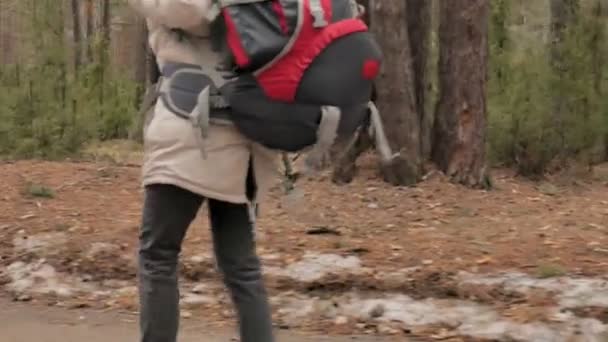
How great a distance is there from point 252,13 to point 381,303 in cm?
250

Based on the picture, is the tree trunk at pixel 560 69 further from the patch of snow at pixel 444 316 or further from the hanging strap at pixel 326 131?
the hanging strap at pixel 326 131

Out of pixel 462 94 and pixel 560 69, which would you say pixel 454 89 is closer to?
pixel 462 94

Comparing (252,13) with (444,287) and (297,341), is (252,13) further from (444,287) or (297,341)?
(444,287)

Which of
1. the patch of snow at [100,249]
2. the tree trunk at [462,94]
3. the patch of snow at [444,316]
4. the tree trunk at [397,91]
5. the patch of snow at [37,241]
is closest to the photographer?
the patch of snow at [444,316]

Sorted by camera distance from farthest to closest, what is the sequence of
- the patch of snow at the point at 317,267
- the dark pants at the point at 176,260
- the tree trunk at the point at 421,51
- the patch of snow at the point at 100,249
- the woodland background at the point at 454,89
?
the tree trunk at the point at 421,51 → the woodland background at the point at 454,89 → the patch of snow at the point at 100,249 → the patch of snow at the point at 317,267 → the dark pants at the point at 176,260

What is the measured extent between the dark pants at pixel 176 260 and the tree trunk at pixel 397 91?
440 cm

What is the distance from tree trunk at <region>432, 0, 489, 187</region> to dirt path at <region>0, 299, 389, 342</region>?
12.2 feet

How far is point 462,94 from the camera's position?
8.68 metres

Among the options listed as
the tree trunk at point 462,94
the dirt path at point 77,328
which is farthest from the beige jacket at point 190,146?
the tree trunk at point 462,94

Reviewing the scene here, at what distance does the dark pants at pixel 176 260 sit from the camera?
146 inches

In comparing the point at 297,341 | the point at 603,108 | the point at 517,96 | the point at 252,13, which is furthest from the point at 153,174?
the point at 603,108

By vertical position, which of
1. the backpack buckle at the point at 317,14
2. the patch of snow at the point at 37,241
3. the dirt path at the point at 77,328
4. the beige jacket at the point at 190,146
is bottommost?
the dirt path at the point at 77,328

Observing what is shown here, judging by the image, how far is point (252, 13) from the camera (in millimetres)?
3434

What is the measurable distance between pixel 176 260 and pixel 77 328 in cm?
184
